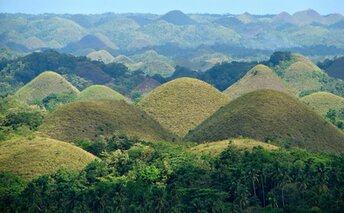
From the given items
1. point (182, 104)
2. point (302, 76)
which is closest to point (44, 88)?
point (182, 104)

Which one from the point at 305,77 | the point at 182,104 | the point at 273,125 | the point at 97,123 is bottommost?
the point at 305,77

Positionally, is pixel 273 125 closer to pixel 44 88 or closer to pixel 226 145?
pixel 226 145

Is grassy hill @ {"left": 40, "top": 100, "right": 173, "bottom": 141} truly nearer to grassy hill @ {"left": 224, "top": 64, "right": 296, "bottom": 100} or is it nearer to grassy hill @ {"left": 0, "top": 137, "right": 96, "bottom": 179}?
grassy hill @ {"left": 0, "top": 137, "right": 96, "bottom": 179}

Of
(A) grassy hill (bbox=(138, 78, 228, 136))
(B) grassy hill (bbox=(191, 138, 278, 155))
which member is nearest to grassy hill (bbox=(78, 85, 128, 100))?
(A) grassy hill (bbox=(138, 78, 228, 136))

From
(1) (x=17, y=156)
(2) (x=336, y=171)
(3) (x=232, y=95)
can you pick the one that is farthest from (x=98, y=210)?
(3) (x=232, y=95)

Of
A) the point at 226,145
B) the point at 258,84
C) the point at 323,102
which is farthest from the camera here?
the point at 258,84

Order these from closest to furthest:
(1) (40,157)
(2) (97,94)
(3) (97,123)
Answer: (1) (40,157), (3) (97,123), (2) (97,94)

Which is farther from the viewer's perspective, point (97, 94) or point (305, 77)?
point (305, 77)
